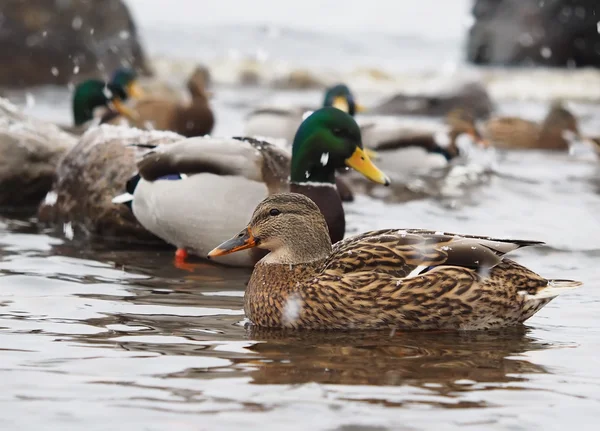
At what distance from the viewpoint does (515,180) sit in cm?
1247

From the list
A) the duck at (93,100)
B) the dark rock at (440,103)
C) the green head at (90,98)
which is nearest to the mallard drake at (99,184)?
the duck at (93,100)

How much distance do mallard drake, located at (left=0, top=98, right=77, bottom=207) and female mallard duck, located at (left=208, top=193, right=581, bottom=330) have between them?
171 inches

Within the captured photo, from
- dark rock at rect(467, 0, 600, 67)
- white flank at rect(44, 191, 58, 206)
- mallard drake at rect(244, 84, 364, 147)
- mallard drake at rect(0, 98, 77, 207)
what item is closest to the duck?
mallard drake at rect(244, 84, 364, 147)

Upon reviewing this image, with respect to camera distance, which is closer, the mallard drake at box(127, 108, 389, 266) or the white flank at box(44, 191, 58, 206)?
the mallard drake at box(127, 108, 389, 266)

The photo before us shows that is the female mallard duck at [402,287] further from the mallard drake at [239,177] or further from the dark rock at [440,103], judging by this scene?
the dark rock at [440,103]

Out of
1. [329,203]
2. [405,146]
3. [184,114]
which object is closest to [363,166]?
[329,203]

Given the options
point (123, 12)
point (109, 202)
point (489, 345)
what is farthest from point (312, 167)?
point (123, 12)

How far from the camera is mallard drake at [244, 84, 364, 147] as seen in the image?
13.8 m

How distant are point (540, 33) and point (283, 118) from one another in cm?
2219

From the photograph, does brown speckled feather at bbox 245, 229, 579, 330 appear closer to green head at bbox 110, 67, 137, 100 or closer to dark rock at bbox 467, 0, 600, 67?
green head at bbox 110, 67, 137, 100

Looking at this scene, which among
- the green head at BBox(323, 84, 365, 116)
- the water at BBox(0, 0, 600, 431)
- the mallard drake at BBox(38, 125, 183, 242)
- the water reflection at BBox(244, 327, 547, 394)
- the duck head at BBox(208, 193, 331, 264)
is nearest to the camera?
the water at BBox(0, 0, 600, 431)

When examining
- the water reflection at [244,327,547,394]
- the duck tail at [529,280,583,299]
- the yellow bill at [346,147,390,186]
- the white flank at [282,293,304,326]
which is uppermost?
the yellow bill at [346,147,390,186]

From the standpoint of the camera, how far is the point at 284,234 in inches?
227

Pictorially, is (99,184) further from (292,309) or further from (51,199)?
(292,309)
